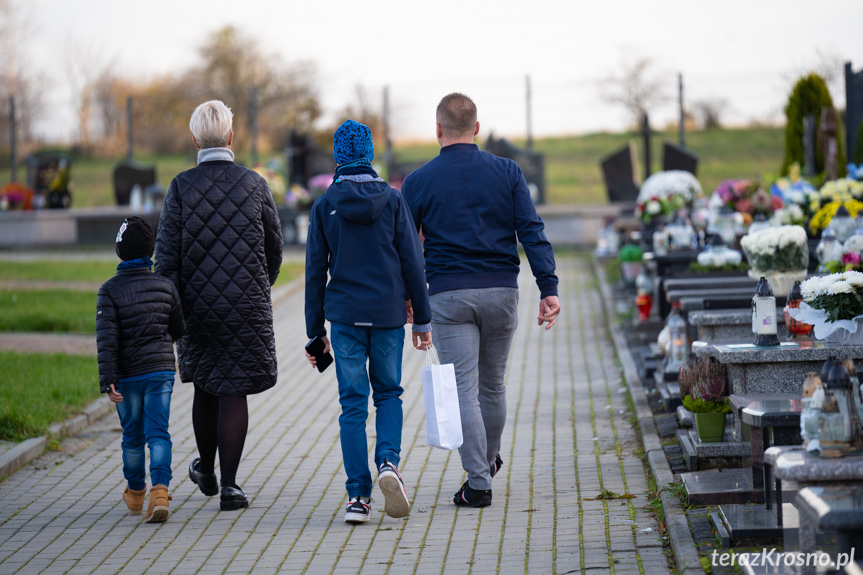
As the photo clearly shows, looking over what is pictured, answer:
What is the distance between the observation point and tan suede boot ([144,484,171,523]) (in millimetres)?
5301

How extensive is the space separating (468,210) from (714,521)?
73.6 inches

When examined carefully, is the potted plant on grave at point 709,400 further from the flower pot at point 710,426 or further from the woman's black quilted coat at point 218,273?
the woman's black quilted coat at point 218,273

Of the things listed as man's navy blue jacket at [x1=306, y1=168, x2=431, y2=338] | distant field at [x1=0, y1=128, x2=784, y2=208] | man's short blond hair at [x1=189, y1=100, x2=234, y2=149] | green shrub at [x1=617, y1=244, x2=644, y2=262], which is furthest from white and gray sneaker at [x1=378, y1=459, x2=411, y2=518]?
distant field at [x1=0, y1=128, x2=784, y2=208]

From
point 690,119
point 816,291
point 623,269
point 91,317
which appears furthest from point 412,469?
point 690,119

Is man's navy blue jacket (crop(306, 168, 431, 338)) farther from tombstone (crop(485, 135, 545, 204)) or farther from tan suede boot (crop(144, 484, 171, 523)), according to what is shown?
tombstone (crop(485, 135, 545, 204))

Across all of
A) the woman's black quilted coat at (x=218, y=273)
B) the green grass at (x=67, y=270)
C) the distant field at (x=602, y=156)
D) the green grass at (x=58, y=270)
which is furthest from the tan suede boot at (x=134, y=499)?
the distant field at (x=602, y=156)

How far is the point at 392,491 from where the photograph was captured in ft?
16.9

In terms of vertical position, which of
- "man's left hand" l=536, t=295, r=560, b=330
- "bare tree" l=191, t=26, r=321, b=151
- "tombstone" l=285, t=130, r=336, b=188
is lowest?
"man's left hand" l=536, t=295, r=560, b=330

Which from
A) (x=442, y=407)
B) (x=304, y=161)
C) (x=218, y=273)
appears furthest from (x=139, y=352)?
(x=304, y=161)

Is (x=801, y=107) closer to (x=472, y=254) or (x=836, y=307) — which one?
(x=836, y=307)

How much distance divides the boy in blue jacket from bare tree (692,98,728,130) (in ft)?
60.4

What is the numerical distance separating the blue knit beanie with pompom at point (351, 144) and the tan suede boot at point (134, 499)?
1975 millimetres

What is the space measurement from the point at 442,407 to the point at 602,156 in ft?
72.2

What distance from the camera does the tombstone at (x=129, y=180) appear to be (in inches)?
1039
